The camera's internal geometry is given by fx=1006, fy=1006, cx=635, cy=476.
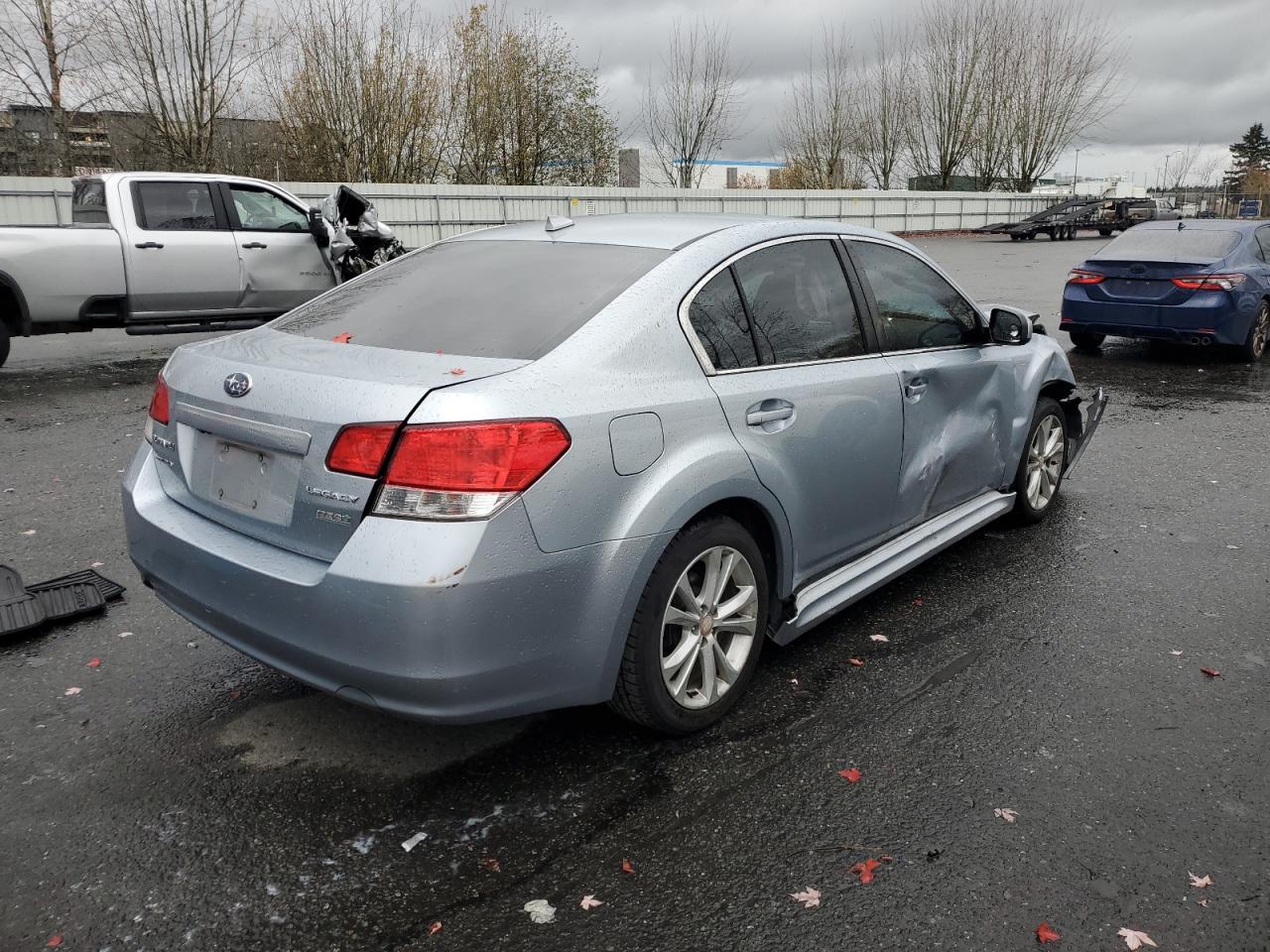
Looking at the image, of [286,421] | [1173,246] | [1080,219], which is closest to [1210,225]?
[1173,246]

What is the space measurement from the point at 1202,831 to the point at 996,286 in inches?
691

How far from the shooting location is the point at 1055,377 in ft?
17.2

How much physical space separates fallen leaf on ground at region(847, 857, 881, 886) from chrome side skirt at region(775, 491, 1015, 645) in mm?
955

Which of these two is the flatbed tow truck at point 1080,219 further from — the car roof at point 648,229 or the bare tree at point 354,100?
the car roof at point 648,229

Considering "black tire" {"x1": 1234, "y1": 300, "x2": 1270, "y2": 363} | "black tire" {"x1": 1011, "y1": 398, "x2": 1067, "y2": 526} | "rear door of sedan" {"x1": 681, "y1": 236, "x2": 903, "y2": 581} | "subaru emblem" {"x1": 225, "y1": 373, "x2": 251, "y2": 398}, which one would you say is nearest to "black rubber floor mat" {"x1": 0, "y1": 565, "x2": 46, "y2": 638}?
"subaru emblem" {"x1": 225, "y1": 373, "x2": 251, "y2": 398}

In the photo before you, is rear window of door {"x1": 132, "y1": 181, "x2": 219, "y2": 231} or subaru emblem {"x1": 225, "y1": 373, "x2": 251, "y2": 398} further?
rear window of door {"x1": 132, "y1": 181, "x2": 219, "y2": 231}

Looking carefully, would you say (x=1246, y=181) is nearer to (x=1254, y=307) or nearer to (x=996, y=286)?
(x=996, y=286)

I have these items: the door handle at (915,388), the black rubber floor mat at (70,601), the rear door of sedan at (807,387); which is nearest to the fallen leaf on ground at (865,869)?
the rear door of sedan at (807,387)

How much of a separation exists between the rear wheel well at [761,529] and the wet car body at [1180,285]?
345 inches

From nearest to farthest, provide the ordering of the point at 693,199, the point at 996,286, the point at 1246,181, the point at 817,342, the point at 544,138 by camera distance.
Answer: the point at 817,342 → the point at 996,286 → the point at 544,138 → the point at 693,199 → the point at 1246,181

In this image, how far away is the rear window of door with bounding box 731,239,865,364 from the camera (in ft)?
11.3

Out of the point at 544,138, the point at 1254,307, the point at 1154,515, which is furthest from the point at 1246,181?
the point at 1154,515

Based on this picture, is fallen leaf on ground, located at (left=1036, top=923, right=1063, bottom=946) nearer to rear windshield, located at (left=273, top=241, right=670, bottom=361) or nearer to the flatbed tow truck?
rear windshield, located at (left=273, top=241, right=670, bottom=361)

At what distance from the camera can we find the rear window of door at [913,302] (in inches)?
158
